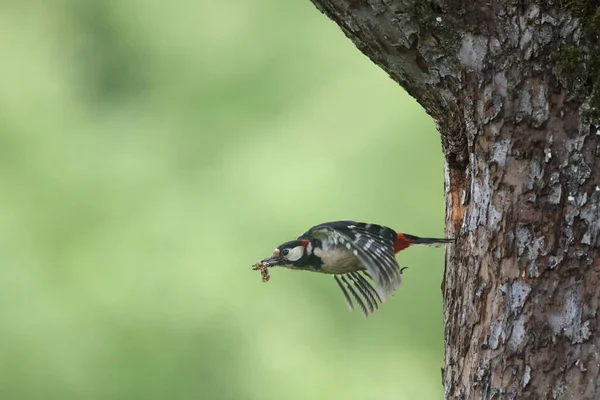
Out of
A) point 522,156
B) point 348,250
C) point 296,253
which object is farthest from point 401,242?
point 522,156

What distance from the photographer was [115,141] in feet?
22.5

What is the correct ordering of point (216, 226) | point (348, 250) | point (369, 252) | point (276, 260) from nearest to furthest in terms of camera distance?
1. point (369, 252)
2. point (348, 250)
3. point (276, 260)
4. point (216, 226)

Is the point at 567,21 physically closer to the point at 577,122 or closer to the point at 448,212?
the point at 577,122

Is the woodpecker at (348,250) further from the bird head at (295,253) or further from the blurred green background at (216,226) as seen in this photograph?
the blurred green background at (216,226)

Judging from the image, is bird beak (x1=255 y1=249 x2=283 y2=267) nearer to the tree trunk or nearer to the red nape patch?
the red nape patch

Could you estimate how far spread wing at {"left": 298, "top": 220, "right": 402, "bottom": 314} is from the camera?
2588 mm

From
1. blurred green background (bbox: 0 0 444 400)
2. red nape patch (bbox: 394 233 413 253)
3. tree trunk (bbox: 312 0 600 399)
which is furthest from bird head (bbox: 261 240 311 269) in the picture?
blurred green background (bbox: 0 0 444 400)

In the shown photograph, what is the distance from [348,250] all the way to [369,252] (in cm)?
13

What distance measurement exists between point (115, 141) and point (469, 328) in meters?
4.87

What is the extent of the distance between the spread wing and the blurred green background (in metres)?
2.79

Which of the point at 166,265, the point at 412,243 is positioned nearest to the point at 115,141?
the point at 166,265

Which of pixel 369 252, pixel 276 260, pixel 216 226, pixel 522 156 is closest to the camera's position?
pixel 522 156

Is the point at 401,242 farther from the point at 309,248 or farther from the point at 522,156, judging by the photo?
the point at 522,156

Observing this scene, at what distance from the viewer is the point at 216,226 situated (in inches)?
247
